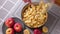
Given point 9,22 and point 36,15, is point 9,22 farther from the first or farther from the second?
point 36,15

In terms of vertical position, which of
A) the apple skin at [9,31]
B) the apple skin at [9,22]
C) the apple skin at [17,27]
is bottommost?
the apple skin at [9,31]

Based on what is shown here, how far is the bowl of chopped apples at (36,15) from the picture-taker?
111cm

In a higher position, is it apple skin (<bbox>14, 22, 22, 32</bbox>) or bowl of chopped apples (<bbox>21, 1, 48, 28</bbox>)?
bowl of chopped apples (<bbox>21, 1, 48, 28</bbox>)

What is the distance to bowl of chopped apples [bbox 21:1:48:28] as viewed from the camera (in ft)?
3.64

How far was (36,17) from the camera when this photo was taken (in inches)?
43.6

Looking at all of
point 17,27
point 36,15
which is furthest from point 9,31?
point 36,15

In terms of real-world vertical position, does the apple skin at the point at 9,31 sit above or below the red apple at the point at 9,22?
below

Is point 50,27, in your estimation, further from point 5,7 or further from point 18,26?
point 5,7

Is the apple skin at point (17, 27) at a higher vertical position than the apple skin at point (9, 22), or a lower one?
lower

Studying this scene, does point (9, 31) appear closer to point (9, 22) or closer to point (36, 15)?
point (9, 22)

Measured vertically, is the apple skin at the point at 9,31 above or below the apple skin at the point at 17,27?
below

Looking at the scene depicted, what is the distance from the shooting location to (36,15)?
1112 millimetres

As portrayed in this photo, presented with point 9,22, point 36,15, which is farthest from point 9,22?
point 36,15

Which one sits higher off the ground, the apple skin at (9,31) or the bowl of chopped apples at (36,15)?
the bowl of chopped apples at (36,15)
